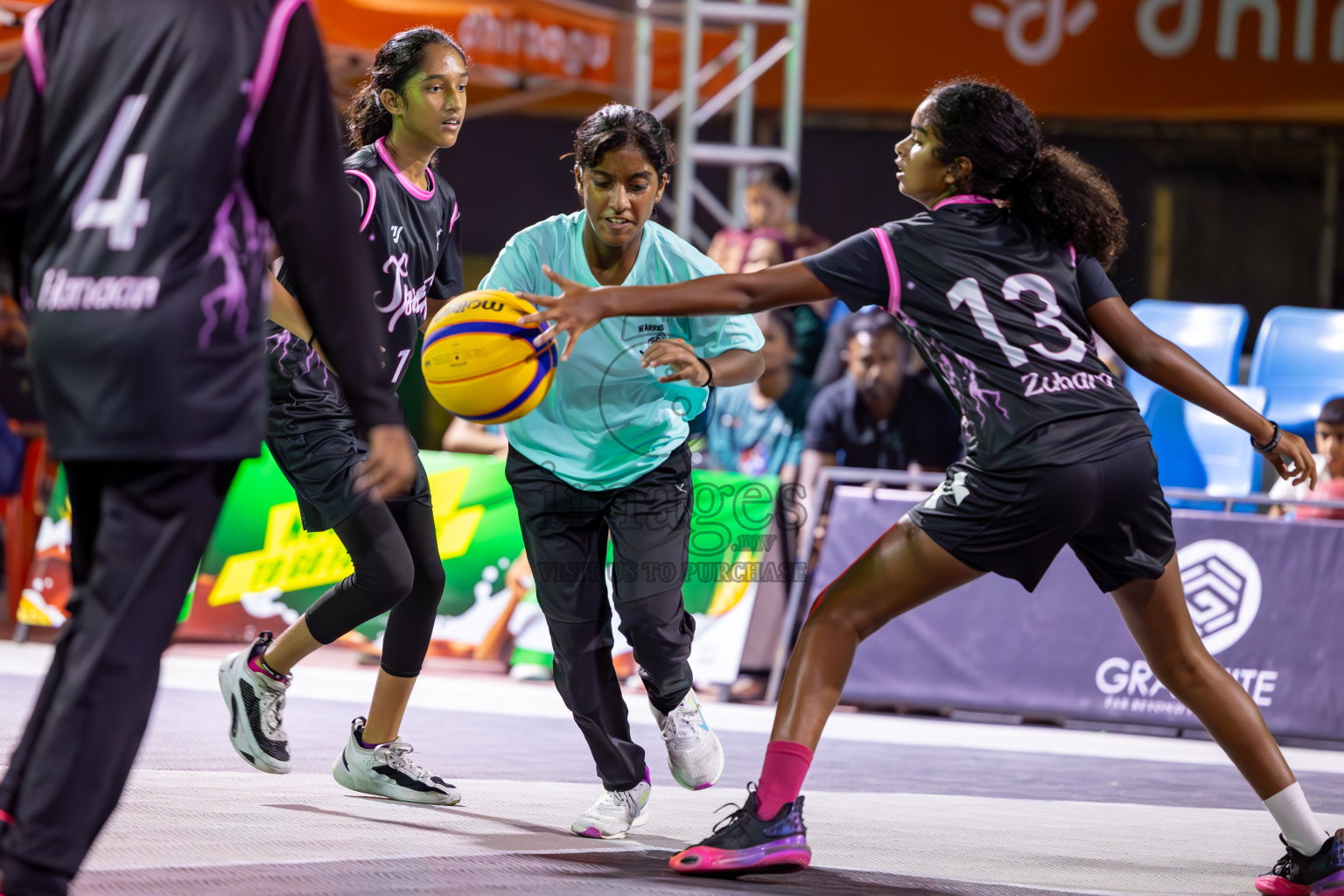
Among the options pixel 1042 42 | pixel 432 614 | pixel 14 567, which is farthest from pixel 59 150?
pixel 1042 42

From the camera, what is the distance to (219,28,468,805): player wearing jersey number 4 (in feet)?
14.8

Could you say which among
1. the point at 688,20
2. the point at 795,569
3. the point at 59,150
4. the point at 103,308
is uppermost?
the point at 688,20

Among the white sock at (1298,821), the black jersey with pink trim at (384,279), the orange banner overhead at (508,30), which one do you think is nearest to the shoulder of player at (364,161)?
the black jersey with pink trim at (384,279)

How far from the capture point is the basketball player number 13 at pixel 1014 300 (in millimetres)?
3721

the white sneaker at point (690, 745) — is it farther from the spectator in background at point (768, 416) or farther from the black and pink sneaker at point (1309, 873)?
the spectator in background at point (768, 416)

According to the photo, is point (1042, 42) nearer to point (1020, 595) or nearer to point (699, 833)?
point (1020, 595)

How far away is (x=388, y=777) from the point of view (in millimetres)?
4676

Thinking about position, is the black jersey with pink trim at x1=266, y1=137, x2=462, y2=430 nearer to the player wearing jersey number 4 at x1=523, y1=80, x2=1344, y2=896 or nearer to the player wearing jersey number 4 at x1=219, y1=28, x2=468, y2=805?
the player wearing jersey number 4 at x1=219, y1=28, x2=468, y2=805

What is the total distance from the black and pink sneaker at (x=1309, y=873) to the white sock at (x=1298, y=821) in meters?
0.02

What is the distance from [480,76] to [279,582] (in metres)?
4.51

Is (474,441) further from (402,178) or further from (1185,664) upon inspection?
(1185,664)

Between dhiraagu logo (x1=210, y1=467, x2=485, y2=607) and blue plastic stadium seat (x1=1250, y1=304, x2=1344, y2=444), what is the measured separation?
482 centimetres

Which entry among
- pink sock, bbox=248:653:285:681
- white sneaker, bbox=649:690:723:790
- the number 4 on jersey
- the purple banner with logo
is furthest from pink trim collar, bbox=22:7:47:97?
the purple banner with logo

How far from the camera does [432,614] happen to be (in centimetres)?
476
